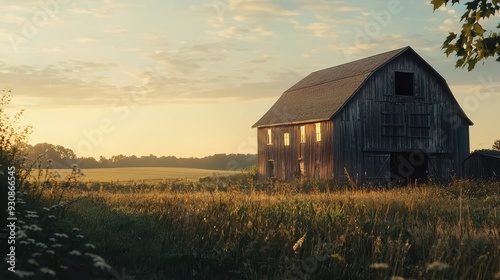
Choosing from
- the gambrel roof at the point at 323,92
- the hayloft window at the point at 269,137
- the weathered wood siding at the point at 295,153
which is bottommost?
the weathered wood siding at the point at 295,153

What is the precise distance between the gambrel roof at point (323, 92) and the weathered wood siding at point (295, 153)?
0.61 m

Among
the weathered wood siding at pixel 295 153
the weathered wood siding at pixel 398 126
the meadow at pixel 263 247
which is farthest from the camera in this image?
the weathered wood siding at pixel 295 153

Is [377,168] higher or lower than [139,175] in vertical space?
higher

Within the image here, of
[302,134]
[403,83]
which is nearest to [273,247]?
[302,134]

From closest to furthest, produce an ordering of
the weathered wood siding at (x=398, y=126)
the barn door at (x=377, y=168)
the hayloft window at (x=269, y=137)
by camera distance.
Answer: the weathered wood siding at (x=398, y=126) < the barn door at (x=377, y=168) < the hayloft window at (x=269, y=137)

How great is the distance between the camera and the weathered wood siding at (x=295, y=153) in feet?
104

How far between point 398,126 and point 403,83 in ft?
11.1

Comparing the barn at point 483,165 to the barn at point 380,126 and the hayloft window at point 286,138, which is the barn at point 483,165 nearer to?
the barn at point 380,126

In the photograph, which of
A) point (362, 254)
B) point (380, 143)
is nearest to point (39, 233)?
point (362, 254)

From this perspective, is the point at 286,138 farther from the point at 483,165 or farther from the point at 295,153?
the point at 483,165

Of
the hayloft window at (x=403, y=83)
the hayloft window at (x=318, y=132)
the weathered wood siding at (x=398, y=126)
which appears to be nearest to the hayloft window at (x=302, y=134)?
the hayloft window at (x=318, y=132)

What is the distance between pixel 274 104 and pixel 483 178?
15.2 m

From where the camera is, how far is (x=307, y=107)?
115 ft

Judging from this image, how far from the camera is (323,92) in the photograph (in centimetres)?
3497
